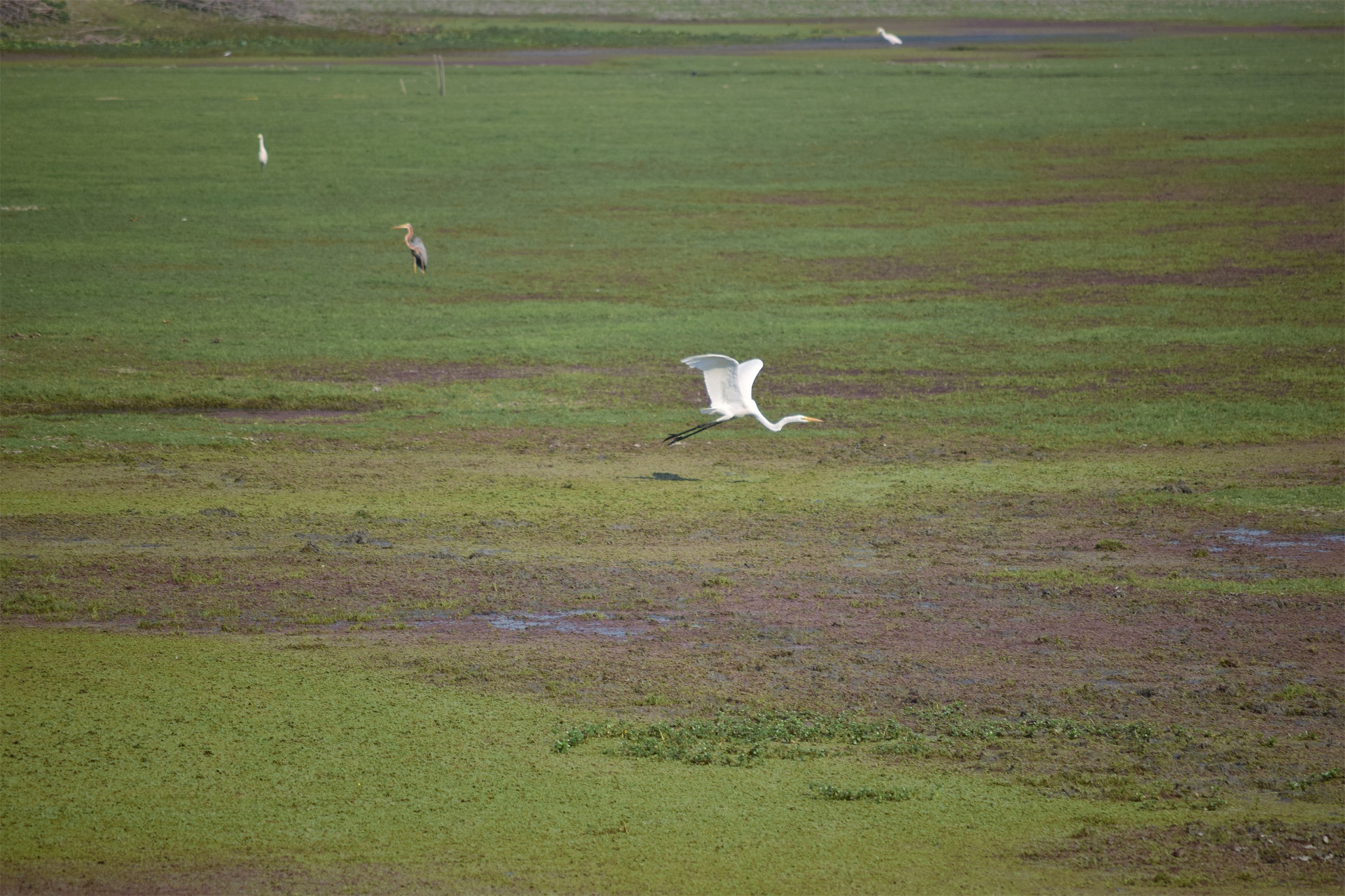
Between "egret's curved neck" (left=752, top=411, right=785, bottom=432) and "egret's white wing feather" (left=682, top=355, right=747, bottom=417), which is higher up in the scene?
"egret's white wing feather" (left=682, top=355, right=747, bottom=417)

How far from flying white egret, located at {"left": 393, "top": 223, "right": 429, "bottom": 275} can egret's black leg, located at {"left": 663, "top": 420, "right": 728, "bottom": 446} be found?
740cm

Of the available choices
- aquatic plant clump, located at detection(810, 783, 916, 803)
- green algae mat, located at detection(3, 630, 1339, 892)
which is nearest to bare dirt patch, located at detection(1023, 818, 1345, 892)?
green algae mat, located at detection(3, 630, 1339, 892)

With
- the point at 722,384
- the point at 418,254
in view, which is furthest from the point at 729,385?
the point at 418,254

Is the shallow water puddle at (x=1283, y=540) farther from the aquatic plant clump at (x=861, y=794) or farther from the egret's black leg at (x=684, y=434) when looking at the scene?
the aquatic plant clump at (x=861, y=794)

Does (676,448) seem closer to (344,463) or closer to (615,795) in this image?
(344,463)

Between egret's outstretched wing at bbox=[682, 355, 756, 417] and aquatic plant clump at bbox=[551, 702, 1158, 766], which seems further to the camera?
egret's outstretched wing at bbox=[682, 355, 756, 417]

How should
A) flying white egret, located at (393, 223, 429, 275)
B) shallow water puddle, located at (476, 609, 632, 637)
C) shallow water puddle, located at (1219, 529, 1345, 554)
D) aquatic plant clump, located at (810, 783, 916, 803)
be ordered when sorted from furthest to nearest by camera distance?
1. flying white egret, located at (393, 223, 429, 275)
2. shallow water puddle, located at (1219, 529, 1345, 554)
3. shallow water puddle, located at (476, 609, 632, 637)
4. aquatic plant clump, located at (810, 783, 916, 803)

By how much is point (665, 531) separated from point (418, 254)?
10412mm

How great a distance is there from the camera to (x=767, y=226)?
23.9m

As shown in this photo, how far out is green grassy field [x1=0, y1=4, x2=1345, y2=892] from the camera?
636 centimetres

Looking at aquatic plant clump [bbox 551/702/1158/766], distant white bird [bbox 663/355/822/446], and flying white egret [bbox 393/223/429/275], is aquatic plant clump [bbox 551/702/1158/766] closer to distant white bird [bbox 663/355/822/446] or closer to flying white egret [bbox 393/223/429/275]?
distant white bird [bbox 663/355/822/446]

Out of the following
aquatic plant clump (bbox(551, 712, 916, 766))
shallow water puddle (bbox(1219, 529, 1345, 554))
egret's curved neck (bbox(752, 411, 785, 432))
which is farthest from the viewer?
egret's curved neck (bbox(752, 411, 785, 432))

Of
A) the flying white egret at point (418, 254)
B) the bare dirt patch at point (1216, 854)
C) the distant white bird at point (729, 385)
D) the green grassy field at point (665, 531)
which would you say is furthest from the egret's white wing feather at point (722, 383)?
the flying white egret at point (418, 254)

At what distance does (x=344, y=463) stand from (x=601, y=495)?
8.89 feet
